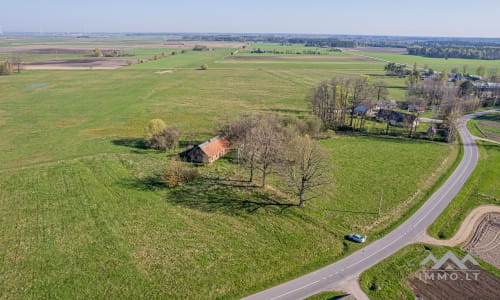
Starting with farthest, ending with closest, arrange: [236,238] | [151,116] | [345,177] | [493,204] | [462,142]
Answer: [151,116] → [462,142] → [345,177] → [493,204] → [236,238]

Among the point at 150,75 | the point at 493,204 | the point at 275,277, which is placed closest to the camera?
the point at 275,277

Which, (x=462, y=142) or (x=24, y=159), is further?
(x=462, y=142)

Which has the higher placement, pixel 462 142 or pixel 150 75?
pixel 150 75

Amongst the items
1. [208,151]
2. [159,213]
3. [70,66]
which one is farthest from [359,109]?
[70,66]

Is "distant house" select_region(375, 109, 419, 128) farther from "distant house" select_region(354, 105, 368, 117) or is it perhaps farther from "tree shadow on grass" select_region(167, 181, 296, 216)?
"tree shadow on grass" select_region(167, 181, 296, 216)

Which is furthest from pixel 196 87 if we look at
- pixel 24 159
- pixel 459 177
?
pixel 459 177

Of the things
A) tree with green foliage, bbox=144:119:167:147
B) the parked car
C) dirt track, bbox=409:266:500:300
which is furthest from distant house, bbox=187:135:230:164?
dirt track, bbox=409:266:500:300

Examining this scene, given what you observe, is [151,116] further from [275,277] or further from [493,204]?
[493,204]

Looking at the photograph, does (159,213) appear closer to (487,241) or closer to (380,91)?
(487,241)
